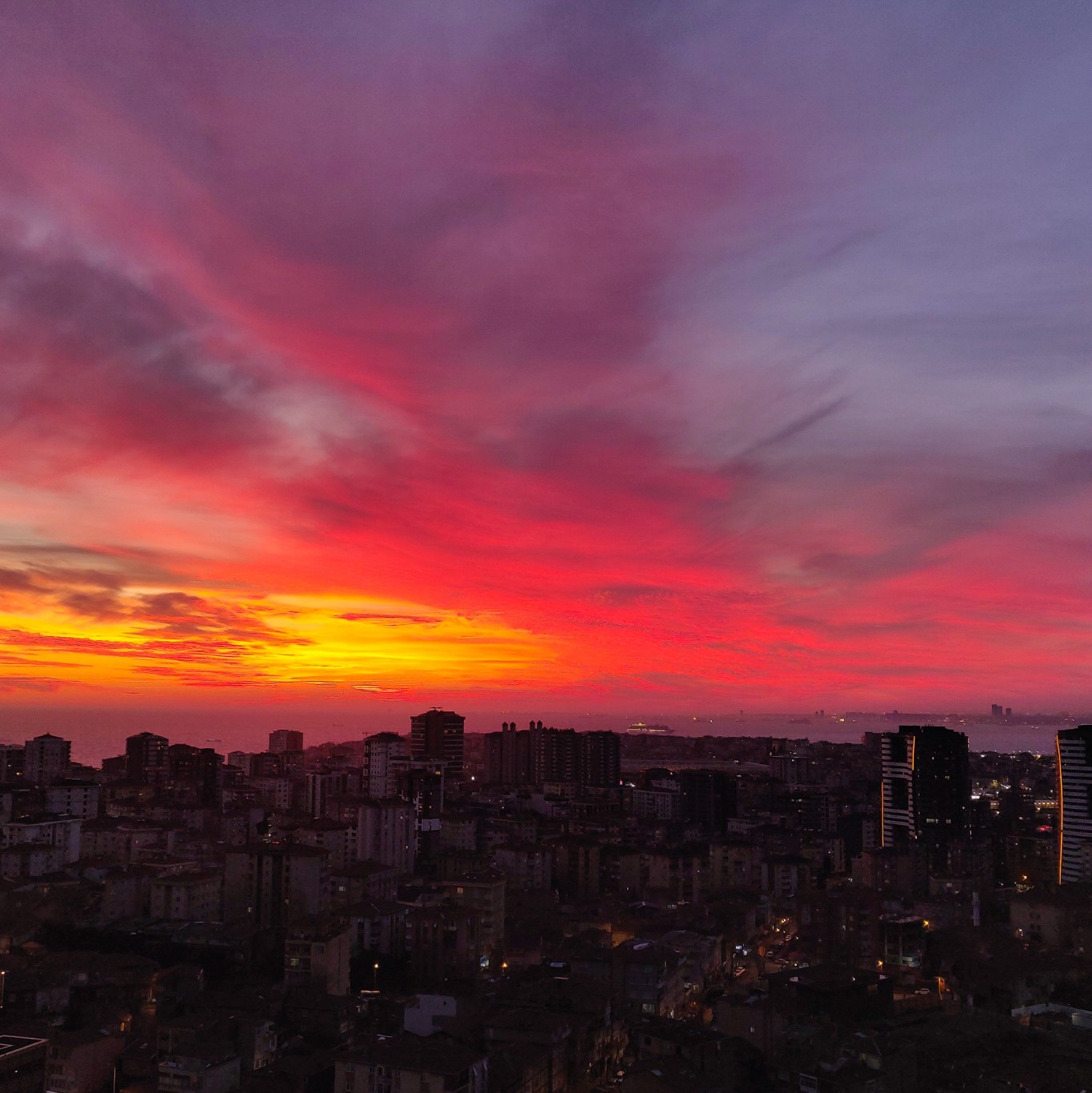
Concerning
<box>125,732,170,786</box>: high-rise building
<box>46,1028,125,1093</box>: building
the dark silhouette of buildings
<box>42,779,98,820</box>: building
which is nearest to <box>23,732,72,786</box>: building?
<box>125,732,170,786</box>: high-rise building

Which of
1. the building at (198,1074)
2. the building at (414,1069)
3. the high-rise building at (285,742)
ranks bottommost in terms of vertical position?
the high-rise building at (285,742)

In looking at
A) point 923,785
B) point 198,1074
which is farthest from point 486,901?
point 923,785

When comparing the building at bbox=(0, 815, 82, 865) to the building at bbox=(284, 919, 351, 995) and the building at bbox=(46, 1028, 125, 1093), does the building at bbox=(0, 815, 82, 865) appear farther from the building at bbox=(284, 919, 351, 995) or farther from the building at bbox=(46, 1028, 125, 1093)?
the building at bbox=(46, 1028, 125, 1093)

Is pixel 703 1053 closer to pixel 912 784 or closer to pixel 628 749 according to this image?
pixel 912 784

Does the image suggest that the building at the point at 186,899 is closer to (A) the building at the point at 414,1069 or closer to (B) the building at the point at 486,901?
(B) the building at the point at 486,901

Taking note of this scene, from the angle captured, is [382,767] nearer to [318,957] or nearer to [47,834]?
[47,834]

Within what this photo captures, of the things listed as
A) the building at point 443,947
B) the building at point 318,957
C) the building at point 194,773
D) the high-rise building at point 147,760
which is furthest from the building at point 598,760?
the building at point 318,957

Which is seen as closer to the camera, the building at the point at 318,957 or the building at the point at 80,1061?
the building at the point at 80,1061
